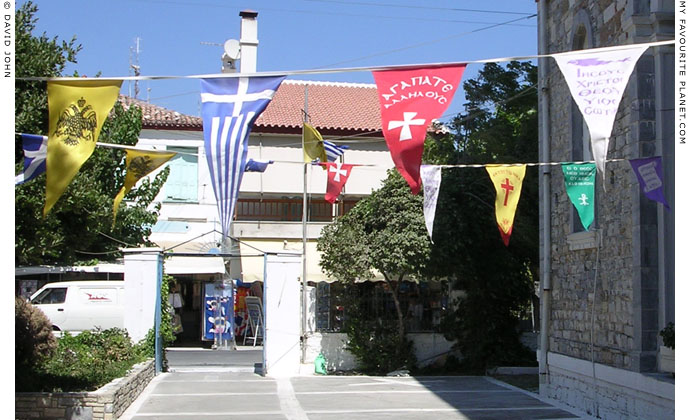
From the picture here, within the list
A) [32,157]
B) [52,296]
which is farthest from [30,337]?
[52,296]

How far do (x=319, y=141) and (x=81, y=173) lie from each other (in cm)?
602

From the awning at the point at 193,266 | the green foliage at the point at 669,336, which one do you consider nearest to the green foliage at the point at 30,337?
the green foliage at the point at 669,336

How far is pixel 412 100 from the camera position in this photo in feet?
26.6

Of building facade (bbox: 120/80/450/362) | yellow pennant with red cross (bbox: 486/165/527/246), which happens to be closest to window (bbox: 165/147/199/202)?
building facade (bbox: 120/80/450/362)

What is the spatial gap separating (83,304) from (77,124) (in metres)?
17.2

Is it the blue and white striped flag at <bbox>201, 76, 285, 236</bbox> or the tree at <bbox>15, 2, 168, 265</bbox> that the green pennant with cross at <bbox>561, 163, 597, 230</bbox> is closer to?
the blue and white striped flag at <bbox>201, 76, 285, 236</bbox>

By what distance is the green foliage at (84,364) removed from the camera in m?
11.5

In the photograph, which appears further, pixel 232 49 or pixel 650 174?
pixel 232 49

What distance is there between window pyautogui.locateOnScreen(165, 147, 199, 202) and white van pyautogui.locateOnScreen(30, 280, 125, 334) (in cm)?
432

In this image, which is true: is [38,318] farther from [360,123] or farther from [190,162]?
[360,123]

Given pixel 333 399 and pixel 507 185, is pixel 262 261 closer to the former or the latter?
pixel 333 399

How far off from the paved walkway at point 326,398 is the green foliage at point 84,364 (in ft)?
2.25

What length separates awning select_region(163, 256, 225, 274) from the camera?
25562mm

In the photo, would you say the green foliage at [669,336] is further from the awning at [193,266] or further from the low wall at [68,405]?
the awning at [193,266]
